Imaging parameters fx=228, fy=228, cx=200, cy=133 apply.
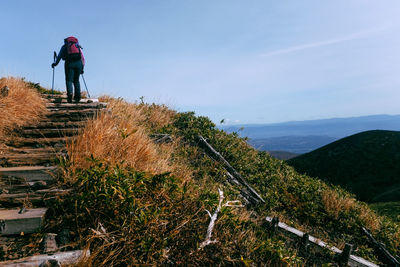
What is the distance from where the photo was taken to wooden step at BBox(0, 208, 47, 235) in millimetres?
3377

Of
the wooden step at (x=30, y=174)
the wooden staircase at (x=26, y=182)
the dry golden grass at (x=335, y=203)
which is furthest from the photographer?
the dry golden grass at (x=335, y=203)

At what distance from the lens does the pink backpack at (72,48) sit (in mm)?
9273

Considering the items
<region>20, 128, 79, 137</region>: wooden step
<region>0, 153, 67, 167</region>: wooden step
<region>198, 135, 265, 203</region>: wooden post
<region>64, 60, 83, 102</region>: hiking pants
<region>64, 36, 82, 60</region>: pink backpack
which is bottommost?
<region>198, 135, 265, 203</region>: wooden post

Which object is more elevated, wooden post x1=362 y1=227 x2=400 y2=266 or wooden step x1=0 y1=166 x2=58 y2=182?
wooden step x1=0 y1=166 x2=58 y2=182

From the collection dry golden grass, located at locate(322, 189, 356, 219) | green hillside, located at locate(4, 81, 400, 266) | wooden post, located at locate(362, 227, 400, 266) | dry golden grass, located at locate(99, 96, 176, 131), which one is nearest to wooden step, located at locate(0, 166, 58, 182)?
green hillside, located at locate(4, 81, 400, 266)

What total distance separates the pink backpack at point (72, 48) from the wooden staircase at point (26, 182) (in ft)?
13.0

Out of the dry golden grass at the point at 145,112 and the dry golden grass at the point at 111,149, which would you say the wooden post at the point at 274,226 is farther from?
the dry golden grass at the point at 145,112

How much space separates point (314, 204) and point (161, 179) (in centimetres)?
790

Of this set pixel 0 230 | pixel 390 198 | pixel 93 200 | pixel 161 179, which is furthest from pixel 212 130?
pixel 390 198

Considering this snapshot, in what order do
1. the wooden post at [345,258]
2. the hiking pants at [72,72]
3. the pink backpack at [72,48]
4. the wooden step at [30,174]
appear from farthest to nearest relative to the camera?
the hiking pants at [72,72] → the pink backpack at [72,48] → the wooden post at [345,258] → the wooden step at [30,174]

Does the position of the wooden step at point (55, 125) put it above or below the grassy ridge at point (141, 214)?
above

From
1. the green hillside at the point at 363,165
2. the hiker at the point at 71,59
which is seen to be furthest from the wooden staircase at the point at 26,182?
the green hillside at the point at 363,165

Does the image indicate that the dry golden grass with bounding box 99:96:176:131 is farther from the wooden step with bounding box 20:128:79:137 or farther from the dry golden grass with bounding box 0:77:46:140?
the wooden step with bounding box 20:128:79:137

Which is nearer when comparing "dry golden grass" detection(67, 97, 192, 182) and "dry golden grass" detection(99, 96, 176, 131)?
"dry golden grass" detection(67, 97, 192, 182)
